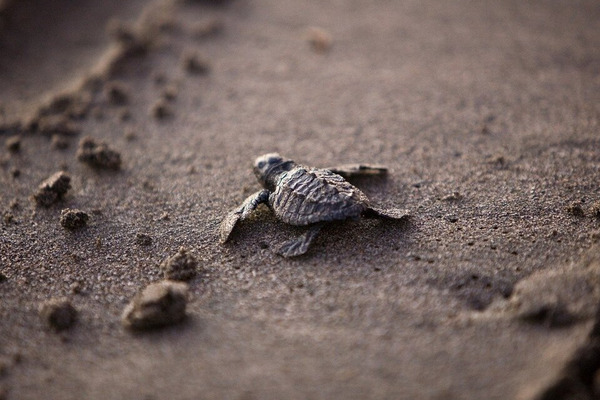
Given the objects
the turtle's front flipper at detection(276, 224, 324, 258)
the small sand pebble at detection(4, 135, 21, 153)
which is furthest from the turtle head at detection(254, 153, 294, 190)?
the small sand pebble at detection(4, 135, 21, 153)

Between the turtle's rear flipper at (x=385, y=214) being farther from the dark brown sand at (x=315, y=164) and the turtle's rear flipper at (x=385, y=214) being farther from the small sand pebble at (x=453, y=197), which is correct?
the small sand pebble at (x=453, y=197)

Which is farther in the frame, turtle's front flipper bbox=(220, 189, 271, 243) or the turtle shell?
turtle's front flipper bbox=(220, 189, 271, 243)

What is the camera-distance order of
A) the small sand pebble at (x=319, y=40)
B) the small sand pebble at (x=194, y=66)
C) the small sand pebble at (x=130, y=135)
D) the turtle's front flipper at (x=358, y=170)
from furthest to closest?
the small sand pebble at (x=319, y=40) < the small sand pebble at (x=194, y=66) < the small sand pebble at (x=130, y=135) < the turtle's front flipper at (x=358, y=170)

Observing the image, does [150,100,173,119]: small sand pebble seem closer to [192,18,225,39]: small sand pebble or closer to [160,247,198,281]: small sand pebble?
[192,18,225,39]: small sand pebble

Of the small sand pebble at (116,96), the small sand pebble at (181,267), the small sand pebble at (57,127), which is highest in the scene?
the small sand pebble at (116,96)

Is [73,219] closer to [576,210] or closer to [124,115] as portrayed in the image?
[124,115]

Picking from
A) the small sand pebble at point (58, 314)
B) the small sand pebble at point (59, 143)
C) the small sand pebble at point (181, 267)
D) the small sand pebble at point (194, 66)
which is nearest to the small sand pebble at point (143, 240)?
the small sand pebble at point (181, 267)
